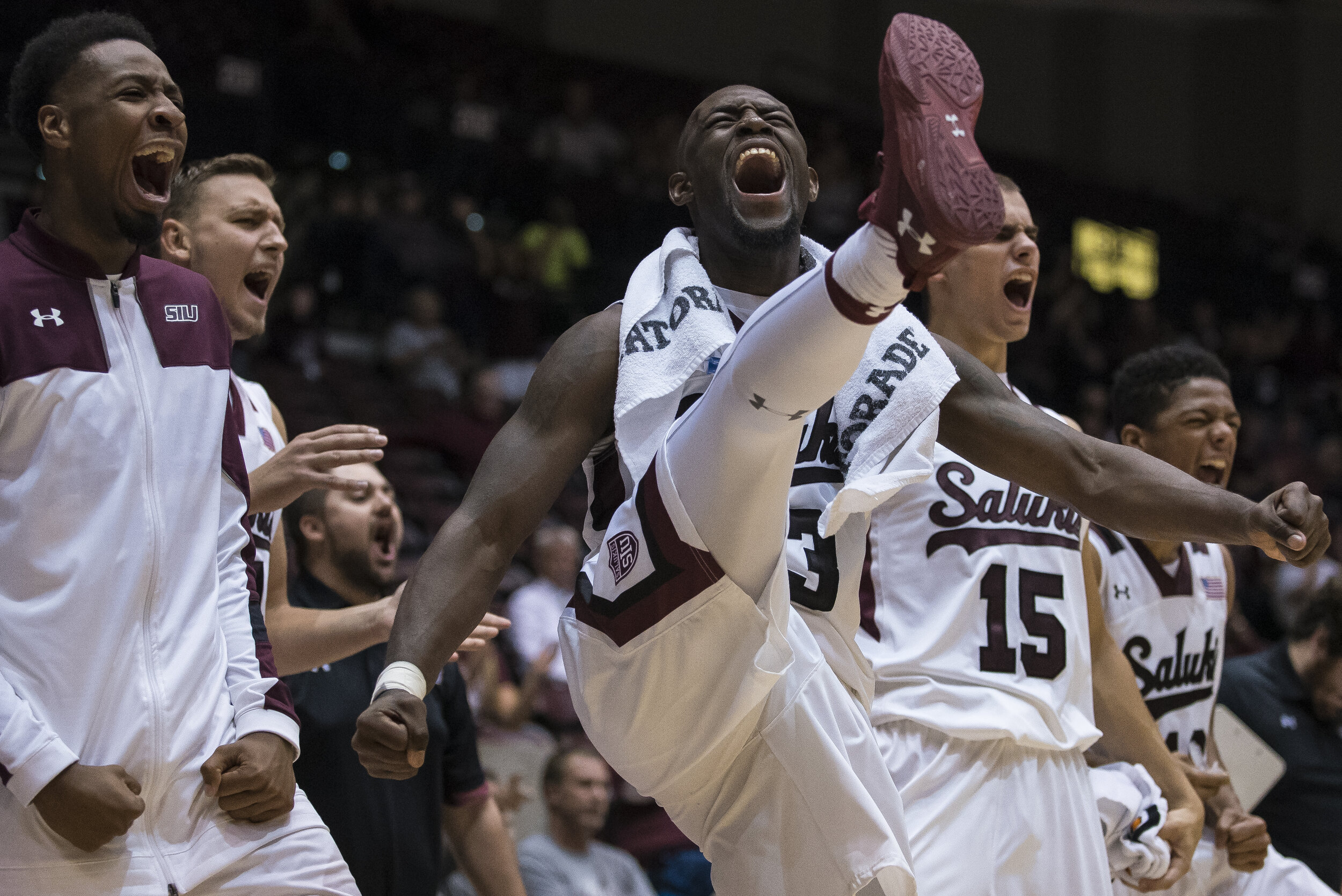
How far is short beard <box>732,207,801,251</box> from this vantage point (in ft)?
10.2

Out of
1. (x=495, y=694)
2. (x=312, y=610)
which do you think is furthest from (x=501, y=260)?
(x=312, y=610)

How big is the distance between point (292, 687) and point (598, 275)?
8.26 metres

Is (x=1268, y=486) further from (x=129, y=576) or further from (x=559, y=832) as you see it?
(x=129, y=576)

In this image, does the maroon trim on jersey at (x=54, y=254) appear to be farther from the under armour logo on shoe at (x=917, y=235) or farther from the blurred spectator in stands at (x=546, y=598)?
the blurred spectator in stands at (x=546, y=598)

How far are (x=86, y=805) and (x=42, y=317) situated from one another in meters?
0.86

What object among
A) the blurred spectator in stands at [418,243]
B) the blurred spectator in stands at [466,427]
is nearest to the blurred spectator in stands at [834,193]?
the blurred spectator in stands at [418,243]

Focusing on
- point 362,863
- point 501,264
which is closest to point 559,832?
point 362,863

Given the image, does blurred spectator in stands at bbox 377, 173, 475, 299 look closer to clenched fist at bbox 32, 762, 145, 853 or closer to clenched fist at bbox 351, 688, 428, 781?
clenched fist at bbox 32, 762, 145, 853

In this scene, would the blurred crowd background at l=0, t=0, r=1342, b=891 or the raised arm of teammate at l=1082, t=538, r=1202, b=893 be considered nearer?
the raised arm of teammate at l=1082, t=538, r=1202, b=893

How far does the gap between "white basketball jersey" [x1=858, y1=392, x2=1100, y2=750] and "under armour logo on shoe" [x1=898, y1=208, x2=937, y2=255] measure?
143 centimetres

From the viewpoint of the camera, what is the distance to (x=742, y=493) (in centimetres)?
251

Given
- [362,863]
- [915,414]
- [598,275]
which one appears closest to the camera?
[915,414]

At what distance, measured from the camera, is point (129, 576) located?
8.34 ft

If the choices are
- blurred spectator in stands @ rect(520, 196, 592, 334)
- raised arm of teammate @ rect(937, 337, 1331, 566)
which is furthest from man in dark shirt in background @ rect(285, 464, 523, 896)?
blurred spectator in stands @ rect(520, 196, 592, 334)
